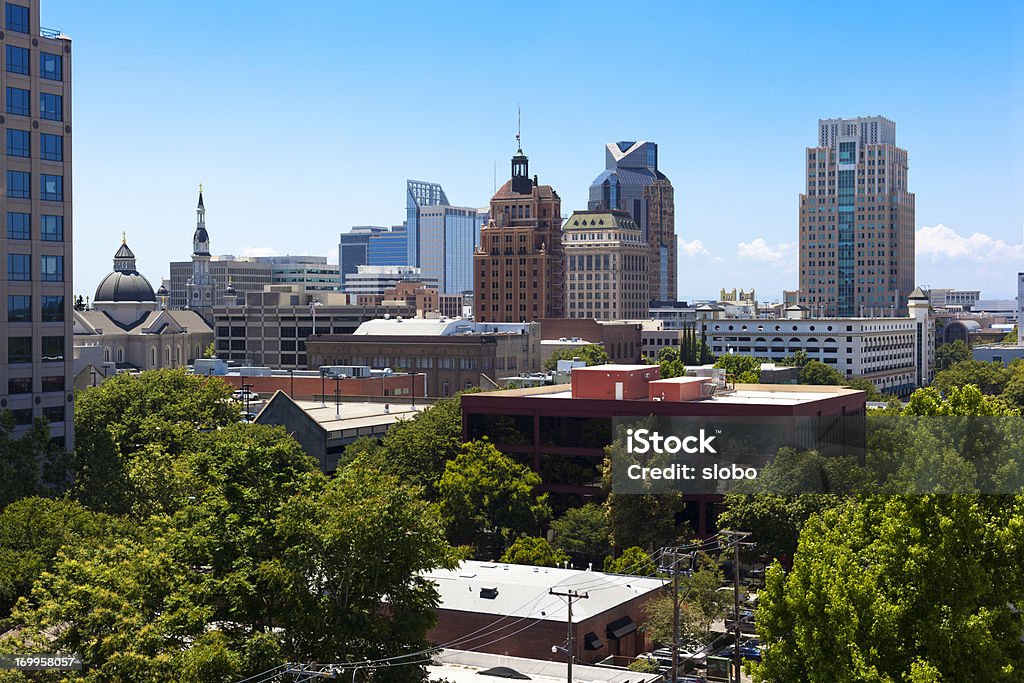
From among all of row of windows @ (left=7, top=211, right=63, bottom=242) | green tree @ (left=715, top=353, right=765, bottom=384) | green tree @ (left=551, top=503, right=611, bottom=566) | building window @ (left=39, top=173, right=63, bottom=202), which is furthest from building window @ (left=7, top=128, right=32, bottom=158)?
green tree @ (left=715, top=353, right=765, bottom=384)

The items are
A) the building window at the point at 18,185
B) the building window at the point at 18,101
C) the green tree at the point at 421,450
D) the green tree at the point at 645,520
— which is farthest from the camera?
the green tree at the point at 421,450

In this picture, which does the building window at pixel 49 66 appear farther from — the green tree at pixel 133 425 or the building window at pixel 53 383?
the green tree at pixel 133 425

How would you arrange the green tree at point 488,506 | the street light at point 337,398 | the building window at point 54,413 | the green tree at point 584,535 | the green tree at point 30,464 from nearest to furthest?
the green tree at point 30,464 → the building window at point 54,413 → the green tree at point 584,535 → the green tree at point 488,506 → the street light at point 337,398

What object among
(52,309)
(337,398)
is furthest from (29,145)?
(337,398)

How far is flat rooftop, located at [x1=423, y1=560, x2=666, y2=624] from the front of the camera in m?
63.6

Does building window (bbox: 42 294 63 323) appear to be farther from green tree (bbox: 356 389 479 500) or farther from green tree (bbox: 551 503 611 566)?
green tree (bbox: 551 503 611 566)

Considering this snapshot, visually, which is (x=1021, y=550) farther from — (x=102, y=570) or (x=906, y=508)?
(x=102, y=570)

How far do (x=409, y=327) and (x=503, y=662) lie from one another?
135969 mm

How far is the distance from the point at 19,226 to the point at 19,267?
2634 millimetres

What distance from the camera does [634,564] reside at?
7575cm

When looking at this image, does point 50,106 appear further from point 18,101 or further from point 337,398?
point 337,398

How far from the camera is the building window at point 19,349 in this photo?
80.2m

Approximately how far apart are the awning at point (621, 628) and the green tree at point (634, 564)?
10113 mm

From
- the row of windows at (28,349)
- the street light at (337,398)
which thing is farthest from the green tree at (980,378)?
the row of windows at (28,349)
